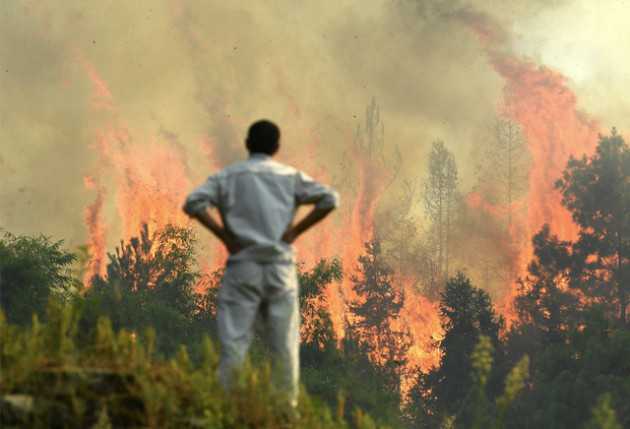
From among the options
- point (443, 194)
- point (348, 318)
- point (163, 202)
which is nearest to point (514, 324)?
point (348, 318)

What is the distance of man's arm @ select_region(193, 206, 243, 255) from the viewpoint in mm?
6156

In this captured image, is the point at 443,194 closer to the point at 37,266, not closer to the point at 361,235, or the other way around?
the point at 361,235

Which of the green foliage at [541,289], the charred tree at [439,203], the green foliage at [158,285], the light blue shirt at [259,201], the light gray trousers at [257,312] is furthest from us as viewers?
the charred tree at [439,203]

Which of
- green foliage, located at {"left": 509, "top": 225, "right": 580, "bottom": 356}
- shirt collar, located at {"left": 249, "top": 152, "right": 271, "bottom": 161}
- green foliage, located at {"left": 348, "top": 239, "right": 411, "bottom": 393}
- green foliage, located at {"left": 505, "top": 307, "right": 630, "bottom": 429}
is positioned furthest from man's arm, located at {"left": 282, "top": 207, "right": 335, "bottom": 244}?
green foliage, located at {"left": 348, "top": 239, "right": 411, "bottom": 393}

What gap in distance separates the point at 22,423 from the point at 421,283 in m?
76.2

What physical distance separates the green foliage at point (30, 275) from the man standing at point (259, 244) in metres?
33.6

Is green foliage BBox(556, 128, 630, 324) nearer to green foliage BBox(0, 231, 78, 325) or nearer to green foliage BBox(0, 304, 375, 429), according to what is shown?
green foliage BBox(0, 231, 78, 325)

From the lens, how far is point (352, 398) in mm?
39250

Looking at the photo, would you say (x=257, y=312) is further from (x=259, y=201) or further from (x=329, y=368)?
(x=329, y=368)

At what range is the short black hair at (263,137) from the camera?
643 cm

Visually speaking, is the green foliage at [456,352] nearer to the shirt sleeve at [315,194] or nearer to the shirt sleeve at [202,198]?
the shirt sleeve at [315,194]

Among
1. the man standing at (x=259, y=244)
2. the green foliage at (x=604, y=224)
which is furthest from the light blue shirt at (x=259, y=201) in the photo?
the green foliage at (x=604, y=224)

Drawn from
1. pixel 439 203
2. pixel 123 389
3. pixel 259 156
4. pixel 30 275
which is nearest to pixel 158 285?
pixel 30 275

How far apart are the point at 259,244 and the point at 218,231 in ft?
1.25
